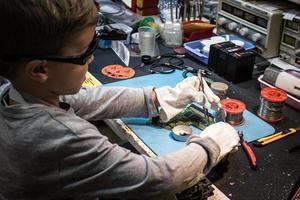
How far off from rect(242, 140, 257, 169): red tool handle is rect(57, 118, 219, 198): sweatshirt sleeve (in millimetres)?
222

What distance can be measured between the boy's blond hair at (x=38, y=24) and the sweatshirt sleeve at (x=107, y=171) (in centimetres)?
15

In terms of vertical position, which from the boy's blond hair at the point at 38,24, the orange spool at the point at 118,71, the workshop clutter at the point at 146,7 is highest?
the boy's blond hair at the point at 38,24

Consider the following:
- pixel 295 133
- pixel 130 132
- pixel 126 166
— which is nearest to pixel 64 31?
pixel 126 166

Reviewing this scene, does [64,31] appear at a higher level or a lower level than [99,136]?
higher

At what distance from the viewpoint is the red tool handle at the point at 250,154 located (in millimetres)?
952

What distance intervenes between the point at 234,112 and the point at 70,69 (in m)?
0.52

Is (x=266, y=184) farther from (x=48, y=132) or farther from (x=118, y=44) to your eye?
(x=118, y=44)

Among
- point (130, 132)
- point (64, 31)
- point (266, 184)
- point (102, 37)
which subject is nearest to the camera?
point (64, 31)

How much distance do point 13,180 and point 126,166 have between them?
0.65 ft

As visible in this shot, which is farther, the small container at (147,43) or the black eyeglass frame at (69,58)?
the small container at (147,43)

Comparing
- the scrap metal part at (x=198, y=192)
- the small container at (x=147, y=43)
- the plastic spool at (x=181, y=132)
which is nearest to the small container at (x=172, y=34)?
the small container at (x=147, y=43)

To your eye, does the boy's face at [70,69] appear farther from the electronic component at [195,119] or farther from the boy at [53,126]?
the electronic component at [195,119]

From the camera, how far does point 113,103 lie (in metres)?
1.06

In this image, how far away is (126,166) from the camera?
73 centimetres
